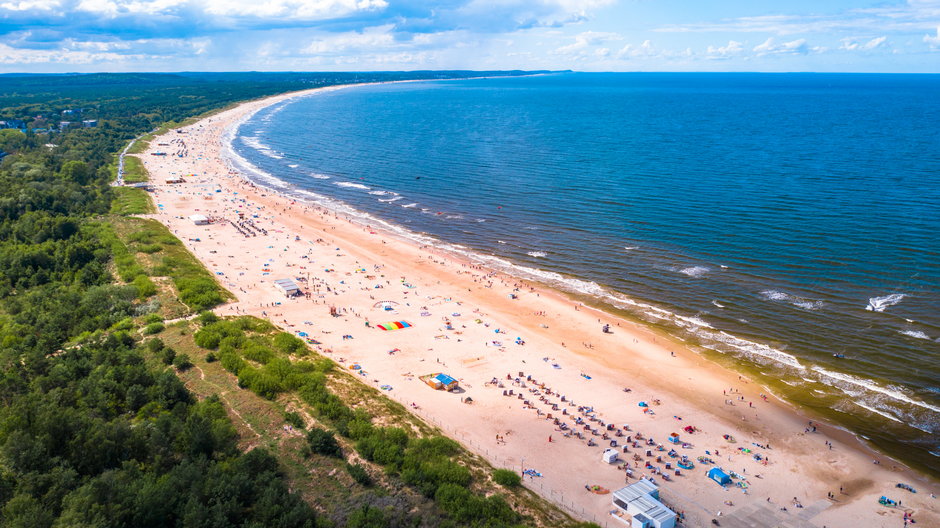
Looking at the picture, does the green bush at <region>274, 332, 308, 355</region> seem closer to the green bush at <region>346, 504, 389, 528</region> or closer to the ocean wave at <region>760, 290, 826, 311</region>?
the green bush at <region>346, 504, 389, 528</region>

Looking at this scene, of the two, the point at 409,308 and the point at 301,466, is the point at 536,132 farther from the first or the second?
the point at 301,466

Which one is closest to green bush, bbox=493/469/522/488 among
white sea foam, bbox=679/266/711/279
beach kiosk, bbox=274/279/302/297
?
beach kiosk, bbox=274/279/302/297

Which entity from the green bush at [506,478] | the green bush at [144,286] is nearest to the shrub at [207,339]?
the green bush at [144,286]

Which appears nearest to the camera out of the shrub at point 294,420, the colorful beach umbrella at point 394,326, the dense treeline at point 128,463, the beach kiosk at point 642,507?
the dense treeline at point 128,463

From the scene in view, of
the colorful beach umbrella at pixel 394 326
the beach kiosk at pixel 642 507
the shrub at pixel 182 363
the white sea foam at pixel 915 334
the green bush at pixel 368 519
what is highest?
the shrub at pixel 182 363

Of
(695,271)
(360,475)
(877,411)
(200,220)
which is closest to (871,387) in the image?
(877,411)

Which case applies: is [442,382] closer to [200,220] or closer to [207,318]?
[207,318]

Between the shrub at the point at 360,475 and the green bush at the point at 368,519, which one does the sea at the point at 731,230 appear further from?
the green bush at the point at 368,519
